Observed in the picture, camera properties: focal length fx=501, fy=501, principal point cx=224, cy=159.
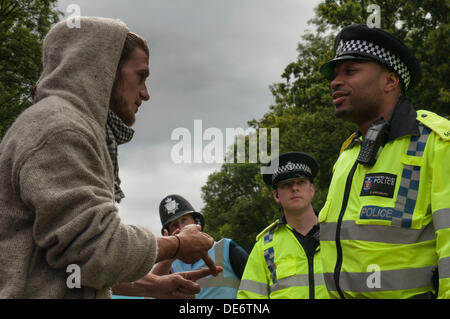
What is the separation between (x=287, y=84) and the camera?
82.7 ft

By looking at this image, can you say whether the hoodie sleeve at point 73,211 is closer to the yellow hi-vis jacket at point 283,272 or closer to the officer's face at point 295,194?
the yellow hi-vis jacket at point 283,272

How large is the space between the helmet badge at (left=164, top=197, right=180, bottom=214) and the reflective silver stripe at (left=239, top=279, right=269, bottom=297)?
2.07 m

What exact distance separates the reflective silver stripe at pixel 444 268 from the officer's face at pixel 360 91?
1.30 metres

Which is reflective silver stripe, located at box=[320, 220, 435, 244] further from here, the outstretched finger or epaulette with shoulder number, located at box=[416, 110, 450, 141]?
the outstretched finger

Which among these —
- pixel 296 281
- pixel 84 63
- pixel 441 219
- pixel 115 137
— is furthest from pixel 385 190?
pixel 296 281

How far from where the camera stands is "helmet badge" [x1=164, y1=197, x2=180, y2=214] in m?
6.94

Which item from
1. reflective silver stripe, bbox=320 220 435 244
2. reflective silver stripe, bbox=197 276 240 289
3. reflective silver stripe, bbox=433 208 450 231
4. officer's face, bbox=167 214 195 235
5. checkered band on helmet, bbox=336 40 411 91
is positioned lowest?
reflective silver stripe, bbox=197 276 240 289

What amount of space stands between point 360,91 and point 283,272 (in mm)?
2204

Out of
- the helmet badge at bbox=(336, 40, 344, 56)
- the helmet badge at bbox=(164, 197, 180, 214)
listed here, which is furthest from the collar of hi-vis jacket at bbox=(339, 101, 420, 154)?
the helmet badge at bbox=(164, 197, 180, 214)

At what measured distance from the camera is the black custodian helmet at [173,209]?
22.5 ft

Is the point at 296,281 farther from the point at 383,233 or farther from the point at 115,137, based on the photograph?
the point at 115,137

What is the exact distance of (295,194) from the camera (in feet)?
19.1

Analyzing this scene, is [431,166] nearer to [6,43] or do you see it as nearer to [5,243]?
[5,243]
